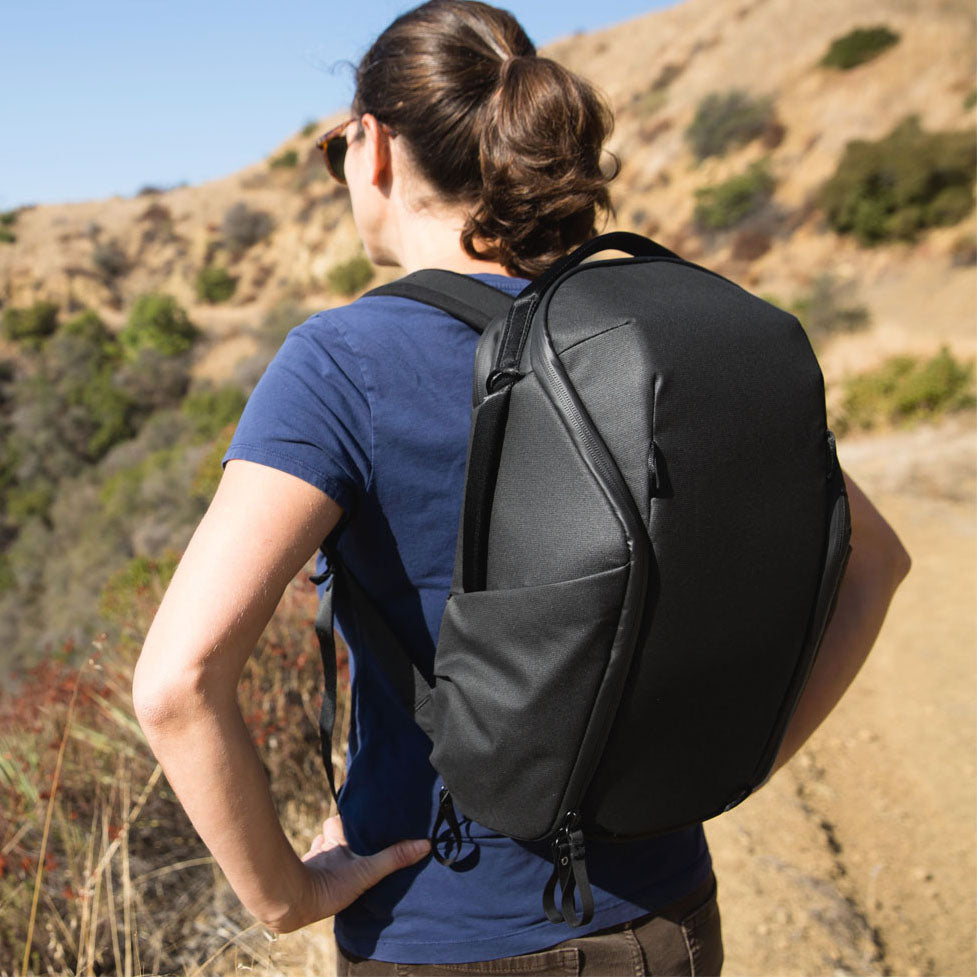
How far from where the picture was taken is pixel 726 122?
21.1 metres

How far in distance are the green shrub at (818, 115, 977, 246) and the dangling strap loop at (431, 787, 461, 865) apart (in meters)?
17.1

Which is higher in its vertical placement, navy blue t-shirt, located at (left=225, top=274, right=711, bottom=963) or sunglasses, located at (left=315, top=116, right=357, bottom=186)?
sunglasses, located at (left=315, top=116, right=357, bottom=186)

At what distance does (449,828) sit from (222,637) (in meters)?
0.38

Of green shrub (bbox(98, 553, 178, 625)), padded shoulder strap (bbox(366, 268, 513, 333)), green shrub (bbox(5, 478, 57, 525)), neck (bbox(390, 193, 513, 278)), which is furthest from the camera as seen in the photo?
green shrub (bbox(5, 478, 57, 525))

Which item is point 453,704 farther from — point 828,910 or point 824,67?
point 824,67

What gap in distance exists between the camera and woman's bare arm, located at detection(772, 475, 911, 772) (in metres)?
1.13

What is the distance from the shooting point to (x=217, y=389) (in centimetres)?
2219

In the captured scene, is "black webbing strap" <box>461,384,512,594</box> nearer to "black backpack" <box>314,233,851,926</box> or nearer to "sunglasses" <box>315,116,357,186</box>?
"black backpack" <box>314,233,851,926</box>

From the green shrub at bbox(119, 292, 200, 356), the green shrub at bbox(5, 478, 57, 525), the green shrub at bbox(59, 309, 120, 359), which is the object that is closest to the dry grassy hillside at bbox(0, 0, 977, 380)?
the green shrub at bbox(119, 292, 200, 356)

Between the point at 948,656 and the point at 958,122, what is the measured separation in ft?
54.0

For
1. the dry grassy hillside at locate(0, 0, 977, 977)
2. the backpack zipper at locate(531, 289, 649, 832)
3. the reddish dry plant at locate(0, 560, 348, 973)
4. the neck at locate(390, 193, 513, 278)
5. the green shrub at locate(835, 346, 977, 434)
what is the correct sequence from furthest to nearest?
the green shrub at locate(835, 346, 977, 434) < the dry grassy hillside at locate(0, 0, 977, 977) < the reddish dry plant at locate(0, 560, 348, 973) < the neck at locate(390, 193, 513, 278) < the backpack zipper at locate(531, 289, 649, 832)

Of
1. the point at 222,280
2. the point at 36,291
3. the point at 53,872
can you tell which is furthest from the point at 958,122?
the point at 36,291

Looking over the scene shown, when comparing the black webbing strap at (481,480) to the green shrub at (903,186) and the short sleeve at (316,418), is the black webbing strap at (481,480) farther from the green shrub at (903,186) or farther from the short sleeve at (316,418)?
the green shrub at (903,186)

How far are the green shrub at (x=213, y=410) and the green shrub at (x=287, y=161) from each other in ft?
58.7
